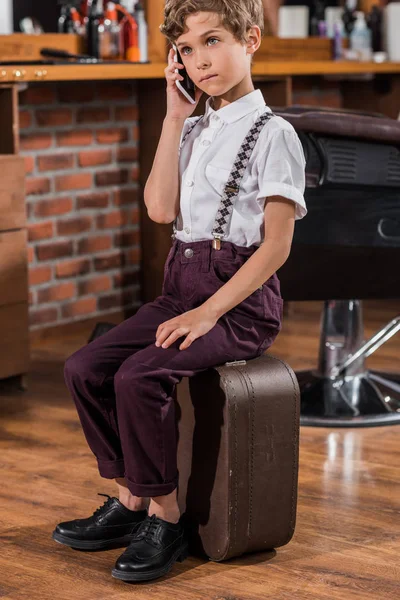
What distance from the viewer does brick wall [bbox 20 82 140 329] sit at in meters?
3.80

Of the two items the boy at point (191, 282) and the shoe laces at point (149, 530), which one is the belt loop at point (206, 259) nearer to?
the boy at point (191, 282)

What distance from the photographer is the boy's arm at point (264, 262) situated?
1.94 meters

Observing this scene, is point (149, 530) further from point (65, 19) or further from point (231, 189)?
point (65, 19)

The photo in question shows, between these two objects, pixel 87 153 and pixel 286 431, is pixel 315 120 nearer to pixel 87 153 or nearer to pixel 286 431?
pixel 286 431

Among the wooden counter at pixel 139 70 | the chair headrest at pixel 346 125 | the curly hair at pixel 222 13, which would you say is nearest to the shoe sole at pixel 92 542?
the curly hair at pixel 222 13

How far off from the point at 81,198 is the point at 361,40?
153 centimetres

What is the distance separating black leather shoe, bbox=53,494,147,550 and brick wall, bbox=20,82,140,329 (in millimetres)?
1835

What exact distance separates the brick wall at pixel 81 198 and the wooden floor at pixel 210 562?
2.52 feet

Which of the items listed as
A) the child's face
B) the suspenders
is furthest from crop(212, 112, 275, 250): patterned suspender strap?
the child's face

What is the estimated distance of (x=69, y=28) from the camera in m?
3.80

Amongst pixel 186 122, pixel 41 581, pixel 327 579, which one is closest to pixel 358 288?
pixel 186 122

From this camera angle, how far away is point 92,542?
2.06 metres

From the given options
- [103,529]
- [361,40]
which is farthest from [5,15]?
[103,529]

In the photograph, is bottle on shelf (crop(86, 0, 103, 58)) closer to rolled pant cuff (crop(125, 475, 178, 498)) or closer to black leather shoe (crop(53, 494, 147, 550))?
black leather shoe (crop(53, 494, 147, 550))
